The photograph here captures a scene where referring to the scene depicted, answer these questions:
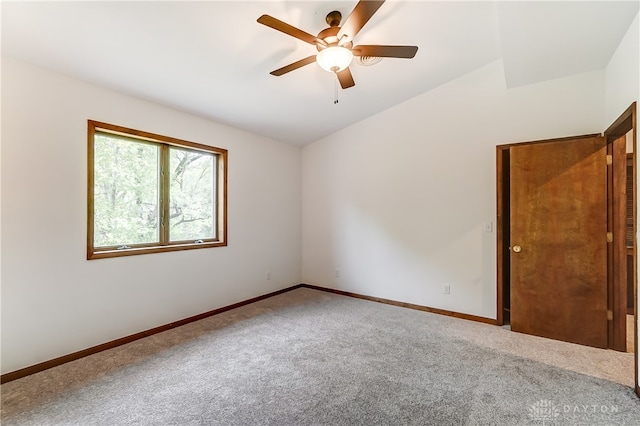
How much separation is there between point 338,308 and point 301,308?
0.51 meters

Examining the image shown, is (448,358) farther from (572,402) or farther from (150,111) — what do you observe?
(150,111)

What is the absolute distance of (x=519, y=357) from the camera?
2.62 m

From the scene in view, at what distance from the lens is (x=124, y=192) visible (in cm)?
304

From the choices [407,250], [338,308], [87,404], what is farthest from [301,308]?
[87,404]

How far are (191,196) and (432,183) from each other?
3.14 meters

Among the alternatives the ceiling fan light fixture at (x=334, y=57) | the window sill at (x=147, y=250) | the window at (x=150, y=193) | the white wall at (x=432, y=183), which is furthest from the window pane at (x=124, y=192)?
the white wall at (x=432, y=183)

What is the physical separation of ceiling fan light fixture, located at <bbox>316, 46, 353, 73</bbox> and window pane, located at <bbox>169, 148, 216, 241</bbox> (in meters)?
2.25

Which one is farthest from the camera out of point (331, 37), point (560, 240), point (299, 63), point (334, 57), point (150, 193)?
point (150, 193)

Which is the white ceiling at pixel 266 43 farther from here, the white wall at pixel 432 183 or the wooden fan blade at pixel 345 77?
the wooden fan blade at pixel 345 77

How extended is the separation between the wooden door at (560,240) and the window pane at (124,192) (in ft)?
13.2

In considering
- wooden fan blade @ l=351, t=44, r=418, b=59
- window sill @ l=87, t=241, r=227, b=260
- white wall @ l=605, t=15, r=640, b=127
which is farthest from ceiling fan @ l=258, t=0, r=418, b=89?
window sill @ l=87, t=241, r=227, b=260

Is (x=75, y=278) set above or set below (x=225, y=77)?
below

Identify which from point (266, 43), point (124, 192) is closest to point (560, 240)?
point (266, 43)

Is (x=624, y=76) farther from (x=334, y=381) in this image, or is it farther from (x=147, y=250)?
(x=147, y=250)
